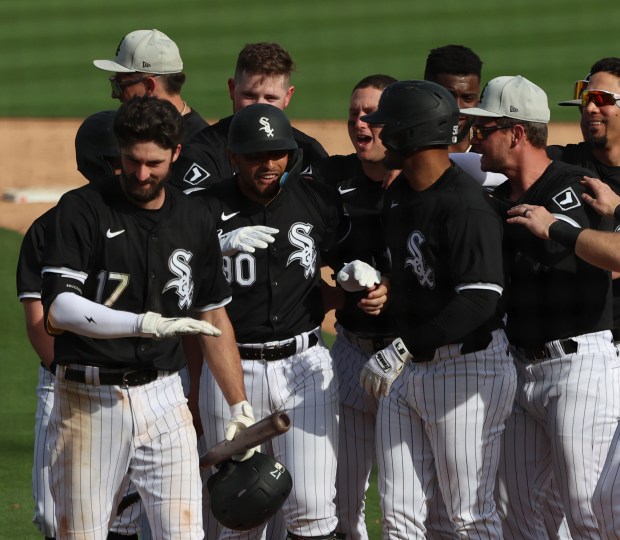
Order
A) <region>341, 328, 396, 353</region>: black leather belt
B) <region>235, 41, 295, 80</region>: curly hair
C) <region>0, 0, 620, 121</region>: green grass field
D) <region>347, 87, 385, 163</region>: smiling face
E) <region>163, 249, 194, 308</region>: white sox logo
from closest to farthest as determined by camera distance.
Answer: <region>163, 249, 194, 308</region>: white sox logo < <region>341, 328, 396, 353</region>: black leather belt < <region>347, 87, 385, 163</region>: smiling face < <region>235, 41, 295, 80</region>: curly hair < <region>0, 0, 620, 121</region>: green grass field

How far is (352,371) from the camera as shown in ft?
14.7

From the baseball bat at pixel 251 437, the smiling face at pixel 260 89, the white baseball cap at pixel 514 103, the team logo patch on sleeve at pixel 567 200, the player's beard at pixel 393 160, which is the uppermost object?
the smiling face at pixel 260 89

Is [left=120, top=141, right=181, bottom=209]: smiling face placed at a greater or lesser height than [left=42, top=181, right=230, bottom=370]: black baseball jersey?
greater

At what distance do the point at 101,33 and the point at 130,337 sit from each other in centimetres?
1450

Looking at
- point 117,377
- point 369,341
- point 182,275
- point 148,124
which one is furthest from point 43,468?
point 148,124

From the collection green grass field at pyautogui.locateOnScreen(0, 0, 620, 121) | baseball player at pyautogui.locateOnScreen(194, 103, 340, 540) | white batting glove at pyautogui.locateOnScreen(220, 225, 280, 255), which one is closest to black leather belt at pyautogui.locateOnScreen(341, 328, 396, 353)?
baseball player at pyautogui.locateOnScreen(194, 103, 340, 540)

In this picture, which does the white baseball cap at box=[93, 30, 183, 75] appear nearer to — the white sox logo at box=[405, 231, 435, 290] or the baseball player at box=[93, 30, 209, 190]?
the baseball player at box=[93, 30, 209, 190]

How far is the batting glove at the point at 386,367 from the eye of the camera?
3.86 meters

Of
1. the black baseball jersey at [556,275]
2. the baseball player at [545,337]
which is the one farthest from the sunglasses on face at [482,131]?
the black baseball jersey at [556,275]

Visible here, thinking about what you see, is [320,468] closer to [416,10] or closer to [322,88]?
[322,88]

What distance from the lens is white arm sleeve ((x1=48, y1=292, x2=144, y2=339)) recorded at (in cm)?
340

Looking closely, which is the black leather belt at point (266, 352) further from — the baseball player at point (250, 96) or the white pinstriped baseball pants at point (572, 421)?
the white pinstriped baseball pants at point (572, 421)

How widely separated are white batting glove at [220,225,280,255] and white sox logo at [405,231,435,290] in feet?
1.57

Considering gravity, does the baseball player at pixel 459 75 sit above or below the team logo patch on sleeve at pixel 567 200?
above
